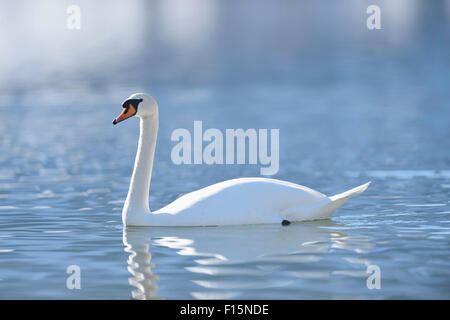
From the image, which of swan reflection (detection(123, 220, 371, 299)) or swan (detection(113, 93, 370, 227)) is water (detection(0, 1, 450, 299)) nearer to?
swan reflection (detection(123, 220, 371, 299))

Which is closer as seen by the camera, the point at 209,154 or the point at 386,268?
the point at 386,268

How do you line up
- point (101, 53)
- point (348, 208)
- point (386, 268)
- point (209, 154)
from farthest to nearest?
point (101, 53)
point (209, 154)
point (348, 208)
point (386, 268)

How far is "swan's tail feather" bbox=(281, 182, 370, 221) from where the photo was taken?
13.1m

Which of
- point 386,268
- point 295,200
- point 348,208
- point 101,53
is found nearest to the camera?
point 386,268

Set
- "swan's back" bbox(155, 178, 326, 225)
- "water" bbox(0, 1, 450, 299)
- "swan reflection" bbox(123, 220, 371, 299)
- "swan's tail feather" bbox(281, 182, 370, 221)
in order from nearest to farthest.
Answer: "swan reflection" bbox(123, 220, 371, 299)
"water" bbox(0, 1, 450, 299)
"swan's back" bbox(155, 178, 326, 225)
"swan's tail feather" bbox(281, 182, 370, 221)

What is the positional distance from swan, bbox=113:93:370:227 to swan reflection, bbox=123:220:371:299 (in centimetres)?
12

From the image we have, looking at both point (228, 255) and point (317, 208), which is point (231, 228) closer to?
point (317, 208)

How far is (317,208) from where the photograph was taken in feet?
43.4

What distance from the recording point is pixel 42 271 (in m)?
10.4

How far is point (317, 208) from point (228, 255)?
253 centimetres

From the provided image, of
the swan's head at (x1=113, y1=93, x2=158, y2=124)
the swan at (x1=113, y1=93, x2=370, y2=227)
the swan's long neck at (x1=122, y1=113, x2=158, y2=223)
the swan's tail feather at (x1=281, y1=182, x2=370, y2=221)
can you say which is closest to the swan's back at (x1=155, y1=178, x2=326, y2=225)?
the swan at (x1=113, y1=93, x2=370, y2=227)
